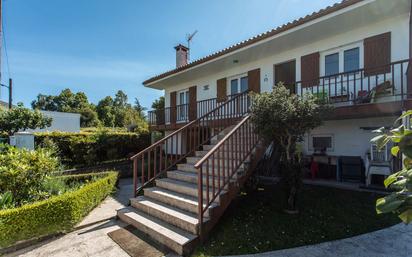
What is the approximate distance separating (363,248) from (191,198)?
2965mm

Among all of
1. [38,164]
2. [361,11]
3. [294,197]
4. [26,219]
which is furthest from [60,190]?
[361,11]

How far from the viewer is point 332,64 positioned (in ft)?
24.7

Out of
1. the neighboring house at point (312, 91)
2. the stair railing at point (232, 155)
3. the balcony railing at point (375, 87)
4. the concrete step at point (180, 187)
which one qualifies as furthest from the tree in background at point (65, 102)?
the balcony railing at point (375, 87)

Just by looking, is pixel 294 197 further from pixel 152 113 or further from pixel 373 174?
pixel 152 113

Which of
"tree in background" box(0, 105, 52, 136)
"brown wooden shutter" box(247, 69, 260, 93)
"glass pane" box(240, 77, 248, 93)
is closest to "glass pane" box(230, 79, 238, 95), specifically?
"glass pane" box(240, 77, 248, 93)

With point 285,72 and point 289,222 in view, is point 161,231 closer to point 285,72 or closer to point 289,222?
point 289,222

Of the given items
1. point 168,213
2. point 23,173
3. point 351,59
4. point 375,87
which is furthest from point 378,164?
point 23,173

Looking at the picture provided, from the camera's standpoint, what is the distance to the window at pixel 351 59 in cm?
703

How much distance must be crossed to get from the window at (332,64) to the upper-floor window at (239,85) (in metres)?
3.28

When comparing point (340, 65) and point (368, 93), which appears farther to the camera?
point (340, 65)

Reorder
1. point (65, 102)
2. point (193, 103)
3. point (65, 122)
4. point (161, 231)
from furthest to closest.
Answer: point (65, 102) → point (65, 122) → point (193, 103) → point (161, 231)

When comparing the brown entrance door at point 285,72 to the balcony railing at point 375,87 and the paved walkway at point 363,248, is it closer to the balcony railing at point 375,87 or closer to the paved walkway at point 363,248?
the balcony railing at point 375,87

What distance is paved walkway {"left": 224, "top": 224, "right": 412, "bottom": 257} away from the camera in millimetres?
3325

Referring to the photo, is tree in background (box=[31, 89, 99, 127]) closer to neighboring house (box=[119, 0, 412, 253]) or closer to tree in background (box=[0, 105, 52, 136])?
tree in background (box=[0, 105, 52, 136])
